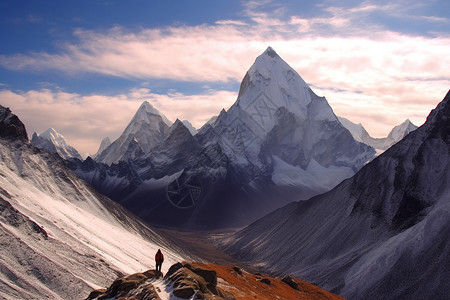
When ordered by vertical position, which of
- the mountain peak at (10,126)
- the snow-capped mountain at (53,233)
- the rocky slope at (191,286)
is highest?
the mountain peak at (10,126)

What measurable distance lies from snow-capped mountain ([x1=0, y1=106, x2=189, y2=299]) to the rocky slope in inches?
685

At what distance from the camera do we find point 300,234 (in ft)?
368

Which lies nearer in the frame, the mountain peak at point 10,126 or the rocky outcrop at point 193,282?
the rocky outcrop at point 193,282

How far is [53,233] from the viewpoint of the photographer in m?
58.7

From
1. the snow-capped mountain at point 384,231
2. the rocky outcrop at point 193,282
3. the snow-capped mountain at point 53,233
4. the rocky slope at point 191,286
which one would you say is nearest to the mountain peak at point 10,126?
the snow-capped mountain at point 53,233

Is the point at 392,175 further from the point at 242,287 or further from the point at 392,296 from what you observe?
the point at 242,287

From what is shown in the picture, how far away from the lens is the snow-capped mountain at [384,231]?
6059 cm

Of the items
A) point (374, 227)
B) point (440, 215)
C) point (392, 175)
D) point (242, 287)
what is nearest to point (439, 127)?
point (392, 175)

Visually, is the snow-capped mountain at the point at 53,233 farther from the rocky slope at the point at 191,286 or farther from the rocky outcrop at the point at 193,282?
the rocky outcrop at the point at 193,282

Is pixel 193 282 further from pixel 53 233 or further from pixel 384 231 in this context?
pixel 384 231

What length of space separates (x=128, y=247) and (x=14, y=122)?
115ft

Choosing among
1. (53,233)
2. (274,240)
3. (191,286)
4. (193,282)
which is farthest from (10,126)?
(191,286)

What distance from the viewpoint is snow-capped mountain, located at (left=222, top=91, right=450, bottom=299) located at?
60594 mm

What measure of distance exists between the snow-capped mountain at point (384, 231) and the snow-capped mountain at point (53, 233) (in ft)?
91.8
